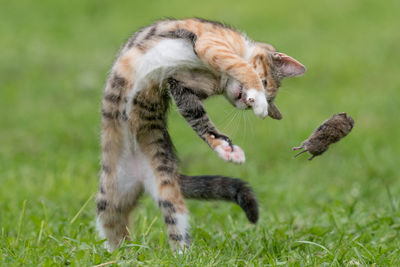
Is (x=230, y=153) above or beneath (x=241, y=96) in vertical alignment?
beneath

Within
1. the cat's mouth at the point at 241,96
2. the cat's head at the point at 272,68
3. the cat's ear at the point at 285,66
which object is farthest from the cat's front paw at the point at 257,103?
the cat's ear at the point at 285,66

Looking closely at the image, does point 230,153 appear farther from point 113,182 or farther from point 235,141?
point 235,141

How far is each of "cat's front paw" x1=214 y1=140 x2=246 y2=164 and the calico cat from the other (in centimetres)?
6

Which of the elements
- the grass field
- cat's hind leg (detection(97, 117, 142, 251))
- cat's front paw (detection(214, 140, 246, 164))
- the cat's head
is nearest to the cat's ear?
the cat's head

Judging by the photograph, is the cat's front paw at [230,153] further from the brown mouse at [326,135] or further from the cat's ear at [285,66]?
the cat's ear at [285,66]

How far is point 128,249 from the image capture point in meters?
4.87

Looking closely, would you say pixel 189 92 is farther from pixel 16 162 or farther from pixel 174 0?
pixel 174 0

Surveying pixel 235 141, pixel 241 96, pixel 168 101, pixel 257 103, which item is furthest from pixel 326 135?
pixel 235 141

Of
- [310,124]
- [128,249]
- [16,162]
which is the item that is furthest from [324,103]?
[128,249]

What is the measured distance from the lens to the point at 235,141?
9.87m

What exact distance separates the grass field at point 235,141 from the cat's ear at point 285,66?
0.46 metres

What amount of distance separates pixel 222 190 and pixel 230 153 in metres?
0.84

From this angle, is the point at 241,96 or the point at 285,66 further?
the point at 285,66

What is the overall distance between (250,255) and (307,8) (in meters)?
11.7
